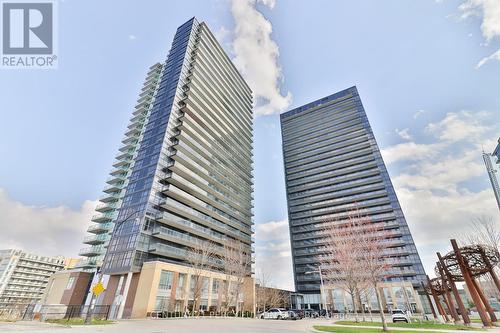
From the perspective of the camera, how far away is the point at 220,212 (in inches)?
2628

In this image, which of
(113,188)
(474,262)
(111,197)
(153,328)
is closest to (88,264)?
(111,197)

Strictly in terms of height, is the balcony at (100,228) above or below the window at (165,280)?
above

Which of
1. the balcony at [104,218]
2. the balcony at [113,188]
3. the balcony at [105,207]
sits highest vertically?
the balcony at [113,188]

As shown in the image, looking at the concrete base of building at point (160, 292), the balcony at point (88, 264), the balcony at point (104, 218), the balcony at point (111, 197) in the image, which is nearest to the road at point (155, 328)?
the concrete base of building at point (160, 292)

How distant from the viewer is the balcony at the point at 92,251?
5810cm

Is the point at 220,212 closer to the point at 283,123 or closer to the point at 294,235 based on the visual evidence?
the point at 294,235

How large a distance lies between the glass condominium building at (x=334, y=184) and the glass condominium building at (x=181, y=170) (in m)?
23.6

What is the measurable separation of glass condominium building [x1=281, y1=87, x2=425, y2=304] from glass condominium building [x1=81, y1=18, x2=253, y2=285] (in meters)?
23.6

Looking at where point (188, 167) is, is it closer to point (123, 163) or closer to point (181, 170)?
point (181, 170)

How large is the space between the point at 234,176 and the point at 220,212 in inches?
591

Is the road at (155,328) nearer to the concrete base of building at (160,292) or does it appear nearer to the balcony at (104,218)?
the concrete base of building at (160,292)

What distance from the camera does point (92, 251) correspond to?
59.2 meters

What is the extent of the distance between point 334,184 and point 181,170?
2349 inches

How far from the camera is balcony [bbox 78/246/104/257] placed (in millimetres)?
58103
